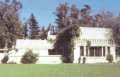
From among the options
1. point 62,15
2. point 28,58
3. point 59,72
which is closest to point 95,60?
point 28,58

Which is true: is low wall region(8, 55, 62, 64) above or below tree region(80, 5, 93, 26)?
below

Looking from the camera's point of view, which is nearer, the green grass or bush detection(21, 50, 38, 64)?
the green grass

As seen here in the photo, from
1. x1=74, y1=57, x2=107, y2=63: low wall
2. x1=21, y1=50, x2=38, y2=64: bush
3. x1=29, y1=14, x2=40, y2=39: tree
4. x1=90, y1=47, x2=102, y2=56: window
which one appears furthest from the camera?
x1=29, y1=14, x2=40, y2=39: tree

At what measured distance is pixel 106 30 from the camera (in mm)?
47781

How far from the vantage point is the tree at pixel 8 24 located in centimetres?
5744

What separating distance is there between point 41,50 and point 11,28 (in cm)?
1552

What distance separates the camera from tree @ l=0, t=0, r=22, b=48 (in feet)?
188

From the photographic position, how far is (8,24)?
2290 inches

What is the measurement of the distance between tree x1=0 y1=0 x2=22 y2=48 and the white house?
38.5ft

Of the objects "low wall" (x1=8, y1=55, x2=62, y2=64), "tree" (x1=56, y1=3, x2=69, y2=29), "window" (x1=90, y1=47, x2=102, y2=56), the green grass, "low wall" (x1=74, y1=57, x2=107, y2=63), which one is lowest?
"low wall" (x1=74, y1=57, x2=107, y2=63)

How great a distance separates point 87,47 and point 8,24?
682 inches

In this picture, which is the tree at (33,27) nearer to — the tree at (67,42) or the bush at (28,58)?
the tree at (67,42)

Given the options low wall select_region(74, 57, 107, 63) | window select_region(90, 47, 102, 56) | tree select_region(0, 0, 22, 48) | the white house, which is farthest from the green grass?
tree select_region(0, 0, 22, 48)

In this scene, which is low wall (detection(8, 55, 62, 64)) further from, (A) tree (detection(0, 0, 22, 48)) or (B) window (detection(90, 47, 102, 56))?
(A) tree (detection(0, 0, 22, 48))
